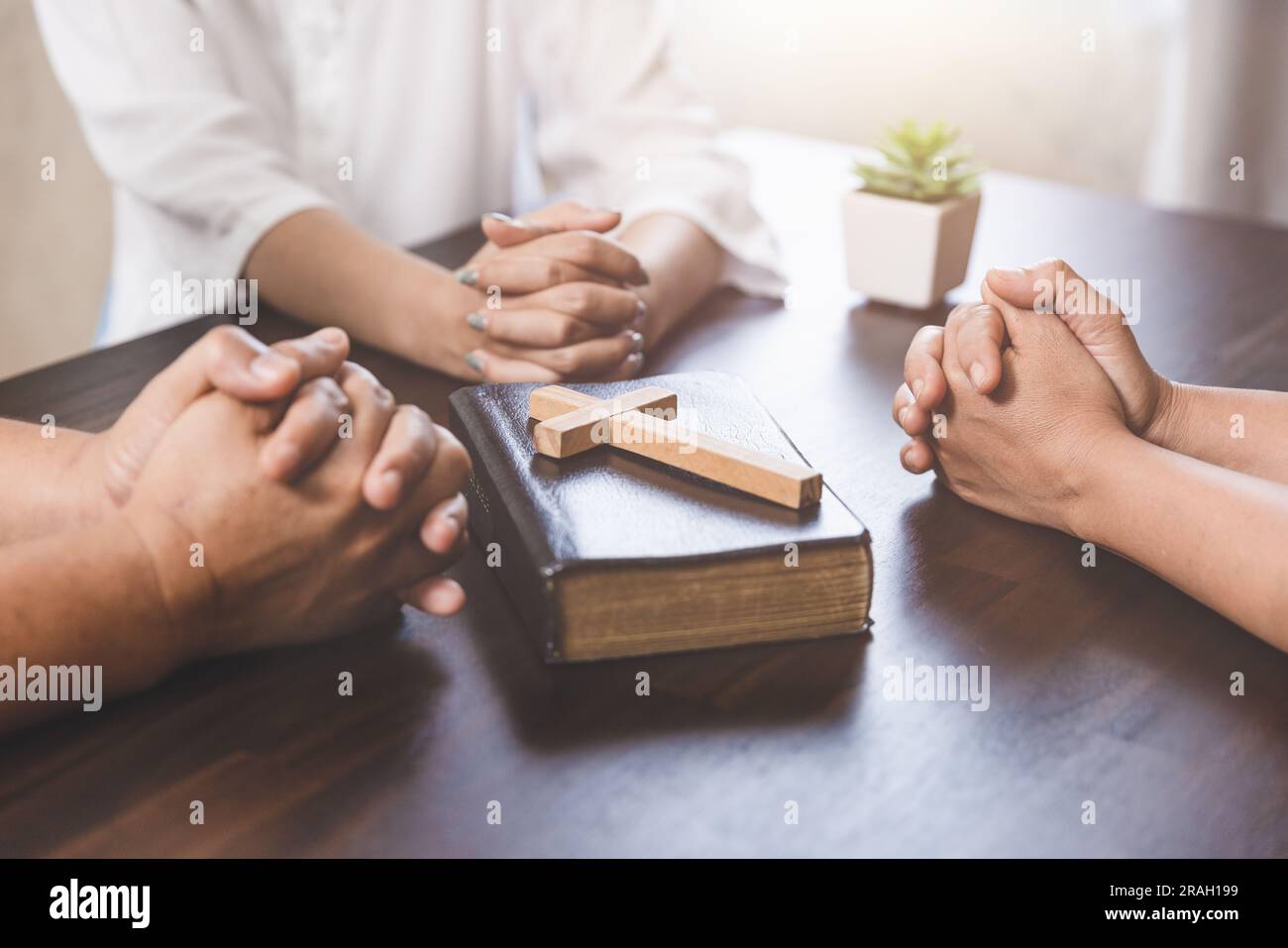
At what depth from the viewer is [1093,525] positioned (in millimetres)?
897

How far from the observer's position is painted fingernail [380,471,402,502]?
2.36ft

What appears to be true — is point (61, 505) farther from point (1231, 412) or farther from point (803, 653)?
point (1231, 412)

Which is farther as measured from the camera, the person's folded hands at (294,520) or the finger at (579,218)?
the finger at (579,218)

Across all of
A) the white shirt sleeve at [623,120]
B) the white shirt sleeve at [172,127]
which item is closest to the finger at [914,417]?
the white shirt sleeve at [623,120]

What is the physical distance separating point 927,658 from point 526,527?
26 cm

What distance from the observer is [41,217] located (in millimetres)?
2938

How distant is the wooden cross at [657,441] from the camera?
2.54 ft

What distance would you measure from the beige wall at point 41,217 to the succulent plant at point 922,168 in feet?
7.17

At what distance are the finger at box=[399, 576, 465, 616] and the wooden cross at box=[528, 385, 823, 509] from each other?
0.42 ft

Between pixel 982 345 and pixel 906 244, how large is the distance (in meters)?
0.47

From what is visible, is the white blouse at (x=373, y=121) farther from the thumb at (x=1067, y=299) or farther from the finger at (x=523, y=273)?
the thumb at (x=1067, y=299)
